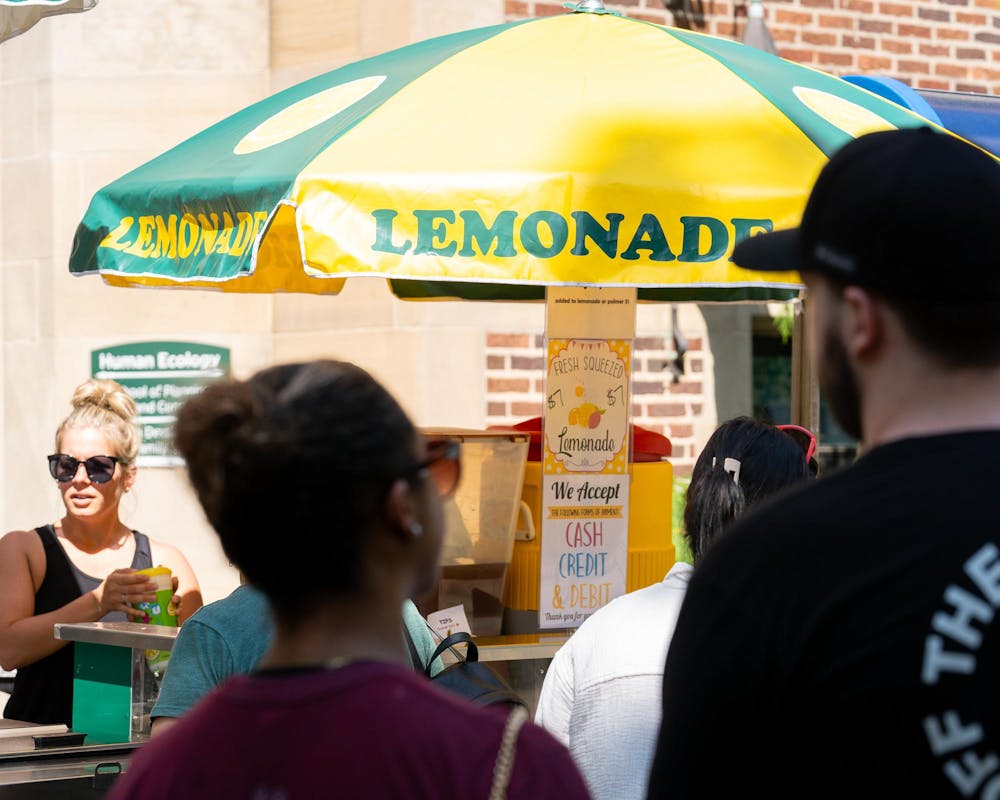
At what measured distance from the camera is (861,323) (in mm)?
1393

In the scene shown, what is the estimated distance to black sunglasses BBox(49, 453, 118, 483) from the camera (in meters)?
4.04

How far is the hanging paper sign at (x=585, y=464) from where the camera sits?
407cm

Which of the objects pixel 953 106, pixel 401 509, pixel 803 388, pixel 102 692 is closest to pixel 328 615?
pixel 401 509

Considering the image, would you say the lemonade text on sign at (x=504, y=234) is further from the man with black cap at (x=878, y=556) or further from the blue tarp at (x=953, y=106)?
the blue tarp at (x=953, y=106)

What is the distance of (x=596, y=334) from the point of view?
4121 millimetres

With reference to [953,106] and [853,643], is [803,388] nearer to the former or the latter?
[953,106]

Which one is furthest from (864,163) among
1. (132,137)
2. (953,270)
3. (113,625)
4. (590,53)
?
(132,137)

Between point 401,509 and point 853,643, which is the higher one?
point 401,509

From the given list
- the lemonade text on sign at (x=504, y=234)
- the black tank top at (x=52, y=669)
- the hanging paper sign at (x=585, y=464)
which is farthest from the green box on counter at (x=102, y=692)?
the lemonade text on sign at (x=504, y=234)

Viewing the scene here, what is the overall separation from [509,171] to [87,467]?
62.7 inches

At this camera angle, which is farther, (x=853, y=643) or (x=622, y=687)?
(x=622, y=687)

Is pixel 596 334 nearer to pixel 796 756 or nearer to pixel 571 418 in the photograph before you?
pixel 571 418

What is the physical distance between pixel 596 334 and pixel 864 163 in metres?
2.71

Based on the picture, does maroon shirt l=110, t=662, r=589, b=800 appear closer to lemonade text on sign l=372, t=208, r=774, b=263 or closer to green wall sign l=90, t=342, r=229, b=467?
lemonade text on sign l=372, t=208, r=774, b=263
